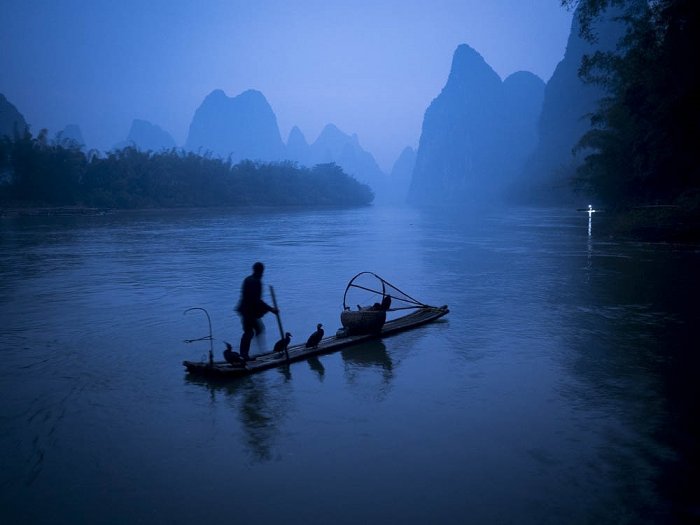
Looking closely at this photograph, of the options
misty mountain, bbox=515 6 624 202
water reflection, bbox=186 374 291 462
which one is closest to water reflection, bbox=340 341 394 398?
water reflection, bbox=186 374 291 462

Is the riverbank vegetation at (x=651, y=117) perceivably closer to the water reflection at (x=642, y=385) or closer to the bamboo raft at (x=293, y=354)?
the water reflection at (x=642, y=385)

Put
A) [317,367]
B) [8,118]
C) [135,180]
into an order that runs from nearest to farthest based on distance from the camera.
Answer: [317,367] < [135,180] < [8,118]

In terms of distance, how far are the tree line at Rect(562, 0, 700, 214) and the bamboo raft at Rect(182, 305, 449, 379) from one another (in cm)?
1090

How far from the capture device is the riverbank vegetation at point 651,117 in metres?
14.4

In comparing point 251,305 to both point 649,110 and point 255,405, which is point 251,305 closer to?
point 255,405

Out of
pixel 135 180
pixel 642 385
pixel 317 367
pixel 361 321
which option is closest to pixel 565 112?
pixel 135 180

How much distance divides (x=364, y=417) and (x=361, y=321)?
10.6 ft

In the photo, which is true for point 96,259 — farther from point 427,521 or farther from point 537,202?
point 537,202

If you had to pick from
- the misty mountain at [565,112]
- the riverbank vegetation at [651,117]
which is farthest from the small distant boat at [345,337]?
the misty mountain at [565,112]

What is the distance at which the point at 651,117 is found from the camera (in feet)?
82.6

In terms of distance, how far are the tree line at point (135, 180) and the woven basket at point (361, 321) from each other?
216 feet

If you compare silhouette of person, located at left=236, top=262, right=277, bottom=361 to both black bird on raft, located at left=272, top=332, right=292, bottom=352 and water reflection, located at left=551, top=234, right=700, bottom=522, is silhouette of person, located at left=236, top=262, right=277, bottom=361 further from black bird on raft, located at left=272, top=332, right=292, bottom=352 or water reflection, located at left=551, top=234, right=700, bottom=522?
water reflection, located at left=551, top=234, right=700, bottom=522

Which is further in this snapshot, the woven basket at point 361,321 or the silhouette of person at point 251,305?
the woven basket at point 361,321

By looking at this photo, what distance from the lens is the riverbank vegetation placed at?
14.4m
